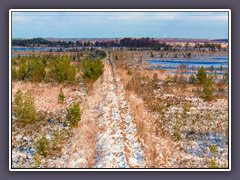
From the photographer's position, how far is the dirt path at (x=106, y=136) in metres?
7.31

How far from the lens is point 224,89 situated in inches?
297

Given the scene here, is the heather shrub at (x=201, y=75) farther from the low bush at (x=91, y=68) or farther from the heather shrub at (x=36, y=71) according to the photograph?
the heather shrub at (x=36, y=71)

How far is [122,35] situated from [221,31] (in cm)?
148

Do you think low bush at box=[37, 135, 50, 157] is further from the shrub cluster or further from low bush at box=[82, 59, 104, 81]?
low bush at box=[82, 59, 104, 81]

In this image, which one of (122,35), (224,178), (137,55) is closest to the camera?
(224,178)

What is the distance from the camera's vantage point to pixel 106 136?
26.1 ft

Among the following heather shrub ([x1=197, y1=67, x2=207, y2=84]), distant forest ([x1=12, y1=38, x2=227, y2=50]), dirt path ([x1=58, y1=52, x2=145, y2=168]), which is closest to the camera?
dirt path ([x1=58, y1=52, x2=145, y2=168])

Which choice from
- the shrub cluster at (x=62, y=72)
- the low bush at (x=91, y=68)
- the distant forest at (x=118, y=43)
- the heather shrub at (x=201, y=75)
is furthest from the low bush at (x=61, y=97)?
the heather shrub at (x=201, y=75)

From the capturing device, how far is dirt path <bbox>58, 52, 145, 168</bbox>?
731cm

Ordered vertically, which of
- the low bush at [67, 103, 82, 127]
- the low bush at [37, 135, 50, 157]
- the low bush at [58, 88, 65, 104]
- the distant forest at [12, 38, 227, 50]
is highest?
the distant forest at [12, 38, 227, 50]

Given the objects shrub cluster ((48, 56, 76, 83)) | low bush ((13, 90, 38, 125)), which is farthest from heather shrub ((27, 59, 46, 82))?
low bush ((13, 90, 38, 125))

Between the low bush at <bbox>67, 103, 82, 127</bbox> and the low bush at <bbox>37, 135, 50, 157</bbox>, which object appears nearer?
the low bush at <bbox>37, 135, 50, 157</bbox>

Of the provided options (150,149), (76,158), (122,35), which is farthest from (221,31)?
(76,158)

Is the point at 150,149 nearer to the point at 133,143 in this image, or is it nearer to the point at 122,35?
the point at 133,143
